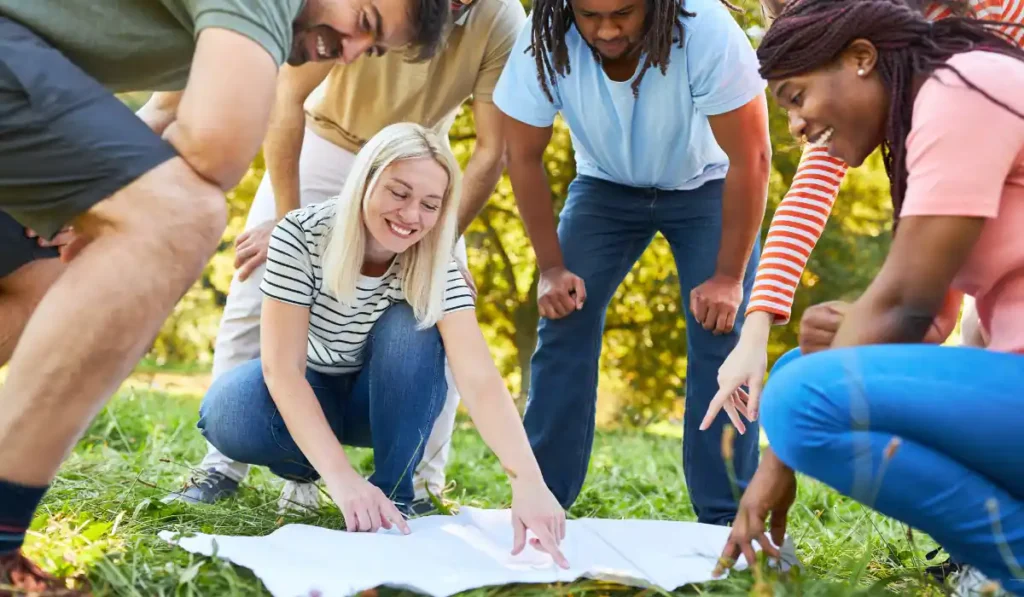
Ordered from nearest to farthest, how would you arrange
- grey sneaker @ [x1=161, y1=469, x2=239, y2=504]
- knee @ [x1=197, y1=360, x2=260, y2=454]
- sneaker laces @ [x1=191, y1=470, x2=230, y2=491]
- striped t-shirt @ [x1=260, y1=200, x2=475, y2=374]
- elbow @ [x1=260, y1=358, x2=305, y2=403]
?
elbow @ [x1=260, y1=358, x2=305, y2=403] → striped t-shirt @ [x1=260, y1=200, x2=475, y2=374] → knee @ [x1=197, y1=360, x2=260, y2=454] → grey sneaker @ [x1=161, y1=469, x2=239, y2=504] → sneaker laces @ [x1=191, y1=470, x2=230, y2=491]

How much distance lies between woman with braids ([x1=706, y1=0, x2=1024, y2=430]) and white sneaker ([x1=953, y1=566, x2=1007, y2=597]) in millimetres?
560

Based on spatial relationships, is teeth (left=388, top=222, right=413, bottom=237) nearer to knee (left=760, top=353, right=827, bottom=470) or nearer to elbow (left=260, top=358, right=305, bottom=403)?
elbow (left=260, top=358, right=305, bottom=403)

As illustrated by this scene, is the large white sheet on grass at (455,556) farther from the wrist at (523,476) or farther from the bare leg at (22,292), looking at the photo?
the bare leg at (22,292)

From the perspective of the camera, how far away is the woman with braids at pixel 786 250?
237cm

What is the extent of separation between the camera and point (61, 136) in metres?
1.79

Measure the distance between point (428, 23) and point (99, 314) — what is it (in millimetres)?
1046

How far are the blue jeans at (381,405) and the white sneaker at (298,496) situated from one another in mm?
91

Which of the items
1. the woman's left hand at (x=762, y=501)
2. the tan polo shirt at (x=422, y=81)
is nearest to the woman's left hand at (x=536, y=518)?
the woman's left hand at (x=762, y=501)

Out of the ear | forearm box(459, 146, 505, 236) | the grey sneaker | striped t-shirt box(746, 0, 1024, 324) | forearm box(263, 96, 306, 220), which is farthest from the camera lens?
forearm box(459, 146, 505, 236)

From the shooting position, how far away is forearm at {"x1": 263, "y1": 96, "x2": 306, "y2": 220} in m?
3.38

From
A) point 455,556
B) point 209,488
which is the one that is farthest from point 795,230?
point 209,488

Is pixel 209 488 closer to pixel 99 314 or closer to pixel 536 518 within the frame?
pixel 536 518

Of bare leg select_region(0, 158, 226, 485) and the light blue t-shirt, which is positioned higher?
the light blue t-shirt

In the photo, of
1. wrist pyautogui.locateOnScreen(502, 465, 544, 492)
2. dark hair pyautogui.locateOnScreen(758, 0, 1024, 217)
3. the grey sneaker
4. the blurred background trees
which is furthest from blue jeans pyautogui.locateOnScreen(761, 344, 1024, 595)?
the blurred background trees
